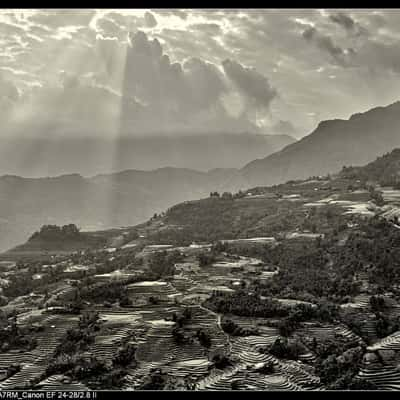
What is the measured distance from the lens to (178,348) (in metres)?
32.8

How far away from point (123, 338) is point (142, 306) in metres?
8.95

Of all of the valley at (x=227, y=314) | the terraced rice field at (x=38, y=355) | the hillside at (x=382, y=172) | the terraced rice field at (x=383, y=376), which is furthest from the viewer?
the hillside at (x=382, y=172)

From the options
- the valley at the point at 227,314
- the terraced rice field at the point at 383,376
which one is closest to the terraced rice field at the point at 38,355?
the valley at the point at 227,314

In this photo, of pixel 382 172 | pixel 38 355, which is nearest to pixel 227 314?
pixel 38 355

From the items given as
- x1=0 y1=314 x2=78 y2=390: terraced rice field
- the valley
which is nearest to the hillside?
the valley

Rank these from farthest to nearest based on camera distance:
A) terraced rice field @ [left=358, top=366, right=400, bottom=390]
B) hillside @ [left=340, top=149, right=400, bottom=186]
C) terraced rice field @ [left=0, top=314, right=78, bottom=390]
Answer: hillside @ [left=340, top=149, right=400, bottom=186] < terraced rice field @ [left=0, top=314, right=78, bottom=390] < terraced rice field @ [left=358, top=366, right=400, bottom=390]

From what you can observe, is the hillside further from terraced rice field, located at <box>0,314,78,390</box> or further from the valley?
terraced rice field, located at <box>0,314,78,390</box>

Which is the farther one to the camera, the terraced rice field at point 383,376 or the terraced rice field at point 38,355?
the terraced rice field at point 38,355

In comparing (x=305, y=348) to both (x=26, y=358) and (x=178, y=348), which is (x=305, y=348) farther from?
(x=26, y=358)

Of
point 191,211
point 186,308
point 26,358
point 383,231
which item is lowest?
point 26,358

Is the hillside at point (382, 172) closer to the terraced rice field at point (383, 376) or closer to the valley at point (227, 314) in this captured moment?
the valley at point (227, 314)

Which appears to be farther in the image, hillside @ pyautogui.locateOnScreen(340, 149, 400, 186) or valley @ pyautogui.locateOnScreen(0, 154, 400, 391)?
hillside @ pyautogui.locateOnScreen(340, 149, 400, 186)

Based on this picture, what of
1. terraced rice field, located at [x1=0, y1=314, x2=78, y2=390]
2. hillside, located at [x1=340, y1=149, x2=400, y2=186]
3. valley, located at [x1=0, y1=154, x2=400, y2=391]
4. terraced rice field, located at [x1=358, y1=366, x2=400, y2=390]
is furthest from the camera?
hillside, located at [x1=340, y1=149, x2=400, y2=186]
